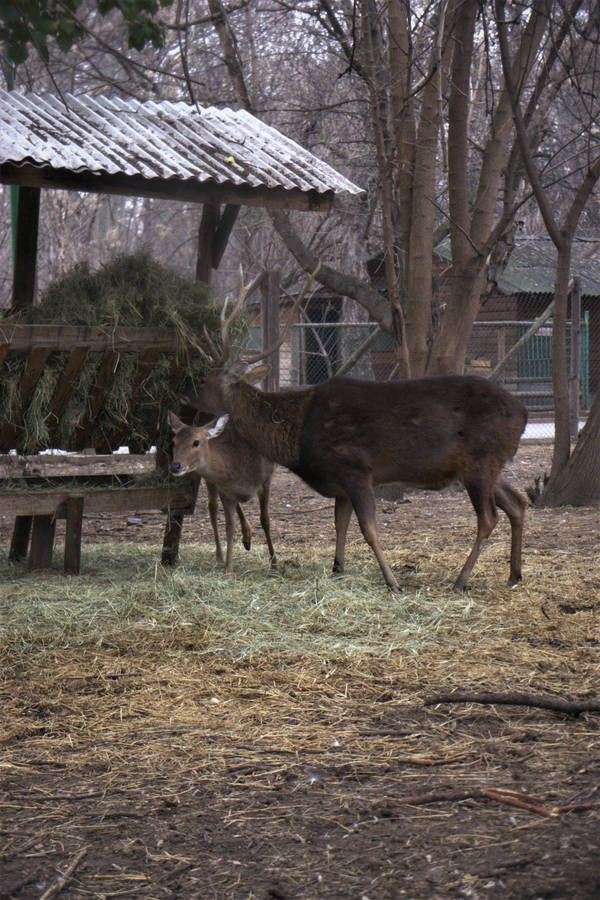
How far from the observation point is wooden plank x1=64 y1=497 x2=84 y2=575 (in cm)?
766

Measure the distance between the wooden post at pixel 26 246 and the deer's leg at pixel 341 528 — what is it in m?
2.91

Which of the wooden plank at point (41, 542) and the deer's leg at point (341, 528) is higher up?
the deer's leg at point (341, 528)

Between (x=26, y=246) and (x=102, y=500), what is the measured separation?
232 centimetres

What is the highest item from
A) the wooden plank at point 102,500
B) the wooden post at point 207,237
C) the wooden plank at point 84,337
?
the wooden post at point 207,237

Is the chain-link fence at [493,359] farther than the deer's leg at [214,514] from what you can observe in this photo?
Yes

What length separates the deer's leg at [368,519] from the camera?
23.7 ft

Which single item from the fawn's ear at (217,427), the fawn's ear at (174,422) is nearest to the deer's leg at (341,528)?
the fawn's ear at (217,427)

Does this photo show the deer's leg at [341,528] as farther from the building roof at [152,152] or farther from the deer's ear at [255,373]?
the building roof at [152,152]

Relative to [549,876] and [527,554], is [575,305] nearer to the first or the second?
[527,554]

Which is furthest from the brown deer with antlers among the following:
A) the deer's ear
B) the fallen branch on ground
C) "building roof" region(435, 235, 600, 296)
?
"building roof" region(435, 235, 600, 296)

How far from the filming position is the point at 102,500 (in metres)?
7.78

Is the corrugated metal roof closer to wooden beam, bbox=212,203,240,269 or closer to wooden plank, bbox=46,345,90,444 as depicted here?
wooden beam, bbox=212,203,240,269

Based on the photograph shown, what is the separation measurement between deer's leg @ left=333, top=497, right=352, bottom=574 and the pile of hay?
4.71 feet

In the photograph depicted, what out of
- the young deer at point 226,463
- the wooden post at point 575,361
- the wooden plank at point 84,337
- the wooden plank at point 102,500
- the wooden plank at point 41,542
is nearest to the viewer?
the wooden plank at point 84,337
